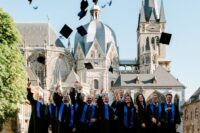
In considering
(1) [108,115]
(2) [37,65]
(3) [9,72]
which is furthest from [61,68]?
(1) [108,115]

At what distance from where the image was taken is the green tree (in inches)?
1467

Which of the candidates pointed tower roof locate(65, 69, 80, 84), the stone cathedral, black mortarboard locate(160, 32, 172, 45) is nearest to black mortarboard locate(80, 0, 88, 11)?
black mortarboard locate(160, 32, 172, 45)

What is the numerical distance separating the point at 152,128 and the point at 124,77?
70.2 m

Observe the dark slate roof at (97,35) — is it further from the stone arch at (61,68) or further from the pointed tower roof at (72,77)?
the pointed tower roof at (72,77)

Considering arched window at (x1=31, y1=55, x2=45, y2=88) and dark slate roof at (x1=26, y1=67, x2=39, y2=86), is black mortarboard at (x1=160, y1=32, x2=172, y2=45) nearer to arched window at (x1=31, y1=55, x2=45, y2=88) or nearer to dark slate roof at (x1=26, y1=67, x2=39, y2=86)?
→ dark slate roof at (x1=26, y1=67, x2=39, y2=86)

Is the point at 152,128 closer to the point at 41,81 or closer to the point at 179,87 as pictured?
the point at 179,87

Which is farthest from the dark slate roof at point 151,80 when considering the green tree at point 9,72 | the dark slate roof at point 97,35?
the green tree at point 9,72

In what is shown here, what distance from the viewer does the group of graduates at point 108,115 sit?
71.9ft

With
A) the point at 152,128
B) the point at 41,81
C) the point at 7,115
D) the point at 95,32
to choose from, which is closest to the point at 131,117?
the point at 152,128

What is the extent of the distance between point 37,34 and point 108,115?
79.9m

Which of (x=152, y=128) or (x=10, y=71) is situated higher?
(x=10, y=71)

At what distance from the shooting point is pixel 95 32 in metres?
105

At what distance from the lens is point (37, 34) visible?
101375 millimetres

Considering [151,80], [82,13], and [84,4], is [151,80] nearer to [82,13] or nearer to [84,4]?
[82,13]
